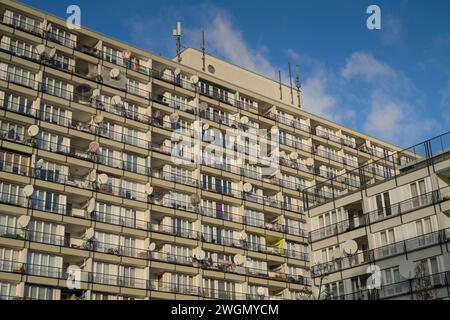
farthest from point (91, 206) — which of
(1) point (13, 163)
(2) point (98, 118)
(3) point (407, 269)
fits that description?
(3) point (407, 269)

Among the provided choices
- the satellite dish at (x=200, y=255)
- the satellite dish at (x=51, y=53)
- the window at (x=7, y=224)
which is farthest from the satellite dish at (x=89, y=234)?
the satellite dish at (x=51, y=53)

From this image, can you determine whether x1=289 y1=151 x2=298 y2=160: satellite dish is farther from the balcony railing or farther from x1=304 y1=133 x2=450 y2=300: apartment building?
the balcony railing

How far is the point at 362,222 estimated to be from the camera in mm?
57750

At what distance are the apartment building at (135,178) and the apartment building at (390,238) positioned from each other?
9.89 feet

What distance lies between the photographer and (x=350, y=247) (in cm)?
5625

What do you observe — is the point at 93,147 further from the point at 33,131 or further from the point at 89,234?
the point at 89,234

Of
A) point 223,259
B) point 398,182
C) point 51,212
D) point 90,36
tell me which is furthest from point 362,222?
A: point 90,36

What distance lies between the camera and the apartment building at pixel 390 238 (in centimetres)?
5050

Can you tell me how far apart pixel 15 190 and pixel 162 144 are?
1889cm

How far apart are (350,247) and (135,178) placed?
22.7 metres

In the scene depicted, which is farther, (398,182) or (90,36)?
(90,36)

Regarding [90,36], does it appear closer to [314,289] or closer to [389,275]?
[314,289]

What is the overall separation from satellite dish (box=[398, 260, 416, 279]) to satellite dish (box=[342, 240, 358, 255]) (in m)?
4.86
